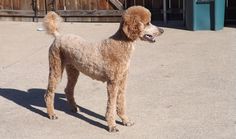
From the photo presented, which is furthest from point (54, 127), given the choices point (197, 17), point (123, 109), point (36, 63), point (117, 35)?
point (197, 17)

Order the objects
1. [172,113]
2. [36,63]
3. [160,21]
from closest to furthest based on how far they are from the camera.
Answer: [172,113] → [36,63] → [160,21]

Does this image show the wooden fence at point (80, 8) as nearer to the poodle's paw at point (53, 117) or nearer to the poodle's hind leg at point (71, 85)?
the poodle's hind leg at point (71, 85)

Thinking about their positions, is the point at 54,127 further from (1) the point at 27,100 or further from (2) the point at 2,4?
(2) the point at 2,4

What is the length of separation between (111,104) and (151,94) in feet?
5.19

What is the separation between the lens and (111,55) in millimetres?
6285

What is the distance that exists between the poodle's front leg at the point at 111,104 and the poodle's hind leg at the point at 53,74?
850 millimetres

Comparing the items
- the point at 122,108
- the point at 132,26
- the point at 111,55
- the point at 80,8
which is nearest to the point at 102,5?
the point at 80,8

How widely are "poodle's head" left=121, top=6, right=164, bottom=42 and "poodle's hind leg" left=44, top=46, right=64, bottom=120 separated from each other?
3.63 ft

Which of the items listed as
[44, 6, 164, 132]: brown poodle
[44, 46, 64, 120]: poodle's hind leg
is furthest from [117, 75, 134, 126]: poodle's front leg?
[44, 46, 64, 120]: poodle's hind leg

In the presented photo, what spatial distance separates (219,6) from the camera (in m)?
12.0

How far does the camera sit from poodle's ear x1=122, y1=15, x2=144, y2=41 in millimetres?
6061

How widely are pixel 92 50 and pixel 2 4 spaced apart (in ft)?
29.7

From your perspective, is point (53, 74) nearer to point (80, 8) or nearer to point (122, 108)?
point (122, 108)

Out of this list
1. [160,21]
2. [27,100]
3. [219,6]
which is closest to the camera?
[27,100]
